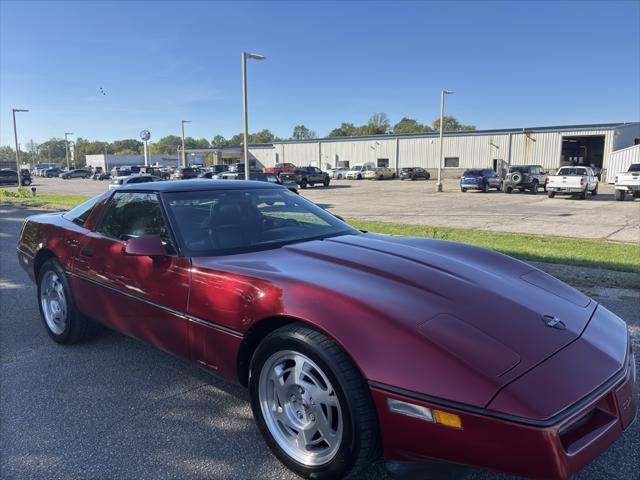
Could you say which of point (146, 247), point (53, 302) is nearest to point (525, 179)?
point (53, 302)

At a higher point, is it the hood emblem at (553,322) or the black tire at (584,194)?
the hood emblem at (553,322)

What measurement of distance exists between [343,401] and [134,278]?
1885 mm

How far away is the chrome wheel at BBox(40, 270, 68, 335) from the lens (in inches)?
167

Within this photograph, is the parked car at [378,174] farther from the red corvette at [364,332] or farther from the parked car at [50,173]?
the parked car at [50,173]

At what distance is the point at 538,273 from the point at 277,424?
191 centimetres

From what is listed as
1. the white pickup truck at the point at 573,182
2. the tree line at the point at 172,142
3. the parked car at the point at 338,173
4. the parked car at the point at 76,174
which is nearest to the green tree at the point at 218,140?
the tree line at the point at 172,142

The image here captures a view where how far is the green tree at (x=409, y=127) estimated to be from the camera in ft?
347

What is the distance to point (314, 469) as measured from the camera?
230 centimetres

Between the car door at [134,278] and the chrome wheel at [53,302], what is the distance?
1.32ft

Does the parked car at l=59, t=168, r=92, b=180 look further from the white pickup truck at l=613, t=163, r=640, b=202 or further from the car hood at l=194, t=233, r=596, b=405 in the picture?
the car hood at l=194, t=233, r=596, b=405

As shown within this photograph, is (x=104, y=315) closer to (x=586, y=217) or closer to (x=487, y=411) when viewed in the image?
(x=487, y=411)

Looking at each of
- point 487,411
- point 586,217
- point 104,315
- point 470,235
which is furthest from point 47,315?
point 586,217

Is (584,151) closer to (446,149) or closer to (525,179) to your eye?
(446,149)

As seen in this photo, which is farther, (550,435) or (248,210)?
(248,210)
